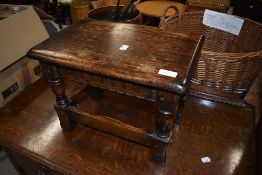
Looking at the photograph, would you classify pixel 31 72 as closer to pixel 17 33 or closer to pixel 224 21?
pixel 17 33

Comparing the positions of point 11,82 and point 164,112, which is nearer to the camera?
point 164,112

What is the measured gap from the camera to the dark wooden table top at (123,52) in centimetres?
54

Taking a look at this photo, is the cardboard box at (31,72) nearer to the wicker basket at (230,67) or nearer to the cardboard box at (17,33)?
the cardboard box at (17,33)

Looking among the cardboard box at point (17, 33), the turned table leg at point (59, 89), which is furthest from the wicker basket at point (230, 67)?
the cardboard box at point (17, 33)

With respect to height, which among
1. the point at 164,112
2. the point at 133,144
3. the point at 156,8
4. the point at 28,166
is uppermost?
the point at 164,112

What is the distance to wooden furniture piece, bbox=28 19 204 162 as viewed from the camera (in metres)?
0.54

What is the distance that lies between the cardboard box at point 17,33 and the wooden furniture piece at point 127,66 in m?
0.39

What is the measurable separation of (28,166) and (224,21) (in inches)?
42.2

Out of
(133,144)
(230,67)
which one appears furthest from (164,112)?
(230,67)

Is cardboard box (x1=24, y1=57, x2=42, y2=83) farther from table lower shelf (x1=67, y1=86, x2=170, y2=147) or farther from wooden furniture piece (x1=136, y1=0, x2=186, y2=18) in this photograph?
wooden furniture piece (x1=136, y1=0, x2=186, y2=18)

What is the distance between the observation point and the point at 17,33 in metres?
1.03

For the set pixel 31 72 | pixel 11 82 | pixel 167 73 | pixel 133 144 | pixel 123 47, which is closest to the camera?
pixel 167 73

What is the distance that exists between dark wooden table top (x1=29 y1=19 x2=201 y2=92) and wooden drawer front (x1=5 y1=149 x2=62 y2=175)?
1.30ft

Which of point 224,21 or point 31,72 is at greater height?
point 224,21
